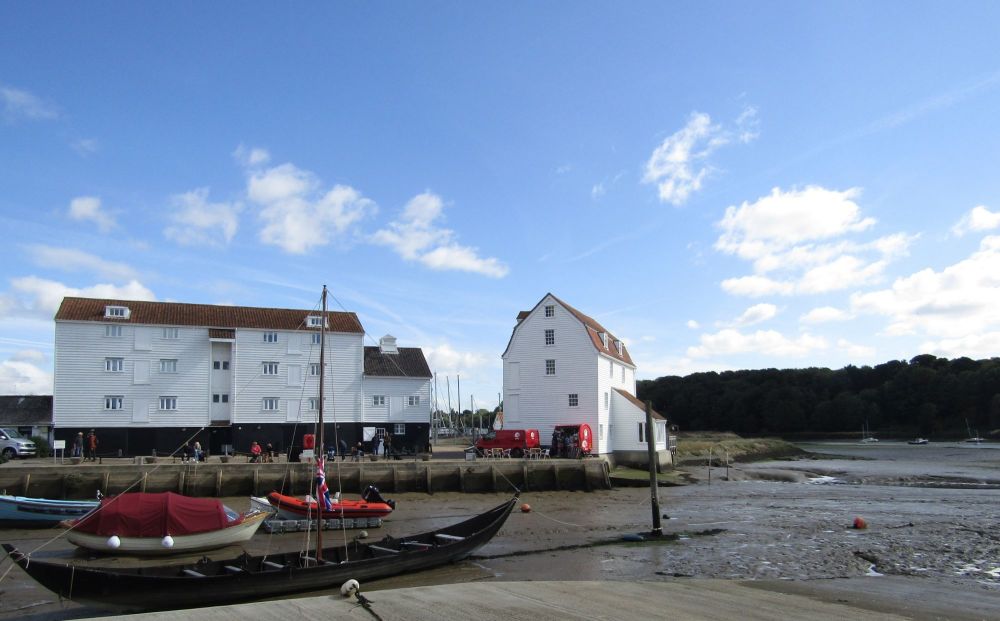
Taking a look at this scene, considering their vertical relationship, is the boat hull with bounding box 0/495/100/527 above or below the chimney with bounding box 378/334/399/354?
below

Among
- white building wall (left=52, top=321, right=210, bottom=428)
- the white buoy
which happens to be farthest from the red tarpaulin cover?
white building wall (left=52, top=321, right=210, bottom=428)

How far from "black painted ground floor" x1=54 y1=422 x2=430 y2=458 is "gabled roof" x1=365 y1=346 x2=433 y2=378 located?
3582 millimetres

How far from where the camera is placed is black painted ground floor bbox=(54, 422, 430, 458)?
43.4 metres

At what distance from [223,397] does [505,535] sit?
95.9ft

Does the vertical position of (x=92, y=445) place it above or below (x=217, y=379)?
below

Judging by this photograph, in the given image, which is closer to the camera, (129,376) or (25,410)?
(129,376)

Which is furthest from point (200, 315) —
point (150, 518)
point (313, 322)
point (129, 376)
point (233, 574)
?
point (233, 574)

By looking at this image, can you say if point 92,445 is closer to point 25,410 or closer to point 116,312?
point 116,312

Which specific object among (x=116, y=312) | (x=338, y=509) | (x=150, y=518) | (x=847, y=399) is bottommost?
(x=338, y=509)

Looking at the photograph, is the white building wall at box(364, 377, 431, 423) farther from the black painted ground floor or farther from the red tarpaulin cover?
the red tarpaulin cover

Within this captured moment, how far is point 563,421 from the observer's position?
45.9m

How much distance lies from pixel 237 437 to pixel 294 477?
13.8 metres

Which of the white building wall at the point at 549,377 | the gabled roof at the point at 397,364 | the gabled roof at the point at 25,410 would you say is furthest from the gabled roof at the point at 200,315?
the gabled roof at the point at 25,410

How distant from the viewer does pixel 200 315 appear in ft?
156
